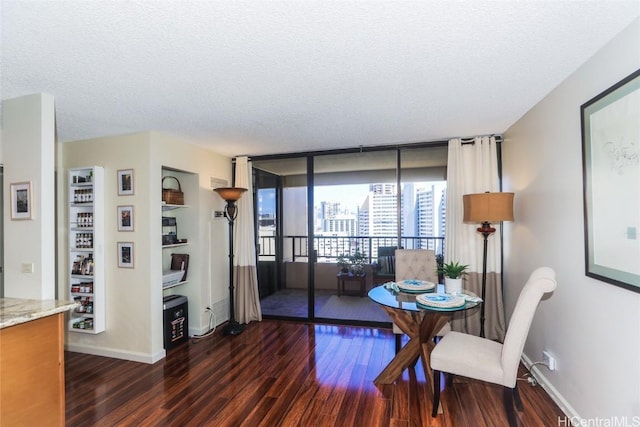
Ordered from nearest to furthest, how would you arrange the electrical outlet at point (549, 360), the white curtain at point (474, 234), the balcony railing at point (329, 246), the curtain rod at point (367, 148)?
the electrical outlet at point (549, 360) → the white curtain at point (474, 234) → the curtain rod at point (367, 148) → the balcony railing at point (329, 246)

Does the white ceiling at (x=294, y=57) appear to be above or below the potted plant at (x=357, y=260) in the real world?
above

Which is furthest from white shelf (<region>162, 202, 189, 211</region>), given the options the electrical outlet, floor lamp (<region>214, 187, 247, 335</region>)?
the electrical outlet

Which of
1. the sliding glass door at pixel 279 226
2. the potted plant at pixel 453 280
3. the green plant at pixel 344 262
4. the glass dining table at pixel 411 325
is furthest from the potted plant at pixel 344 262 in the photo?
the potted plant at pixel 453 280

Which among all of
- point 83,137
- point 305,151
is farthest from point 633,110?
point 83,137

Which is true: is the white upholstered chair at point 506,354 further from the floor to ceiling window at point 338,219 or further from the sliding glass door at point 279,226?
the sliding glass door at point 279,226

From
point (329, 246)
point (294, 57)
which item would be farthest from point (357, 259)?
point (294, 57)

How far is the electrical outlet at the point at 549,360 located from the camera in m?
2.32

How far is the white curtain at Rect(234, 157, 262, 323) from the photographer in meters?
4.21

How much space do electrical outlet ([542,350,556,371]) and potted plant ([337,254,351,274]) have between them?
9.65ft

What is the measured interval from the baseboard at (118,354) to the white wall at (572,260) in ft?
12.1

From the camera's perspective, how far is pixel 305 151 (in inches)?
164

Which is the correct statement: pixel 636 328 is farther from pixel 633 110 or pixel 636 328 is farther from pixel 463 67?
pixel 463 67

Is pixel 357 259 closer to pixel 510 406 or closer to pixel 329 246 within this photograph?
pixel 329 246

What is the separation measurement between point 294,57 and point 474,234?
293 centimetres
